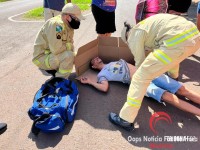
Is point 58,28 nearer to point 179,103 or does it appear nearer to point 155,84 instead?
point 155,84

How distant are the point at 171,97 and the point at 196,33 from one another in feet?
3.02

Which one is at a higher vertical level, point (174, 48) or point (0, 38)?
point (174, 48)

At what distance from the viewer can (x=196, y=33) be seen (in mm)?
2732

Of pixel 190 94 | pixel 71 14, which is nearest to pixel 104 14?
pixel 71 14

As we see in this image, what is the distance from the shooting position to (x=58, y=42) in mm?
A: 3840

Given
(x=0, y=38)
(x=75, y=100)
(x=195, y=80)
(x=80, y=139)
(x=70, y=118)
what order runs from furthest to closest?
(x=0, y=38) < (x=195, y=80) < (x=75, y=100) < (x=70, y=118) < (x=80, y=139)

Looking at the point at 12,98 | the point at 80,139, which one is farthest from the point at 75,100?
the point at 12,98

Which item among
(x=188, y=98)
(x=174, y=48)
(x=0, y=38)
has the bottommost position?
(x=0, y=38)

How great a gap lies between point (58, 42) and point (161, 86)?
1646mm

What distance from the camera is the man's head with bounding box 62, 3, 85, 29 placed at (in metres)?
3.70

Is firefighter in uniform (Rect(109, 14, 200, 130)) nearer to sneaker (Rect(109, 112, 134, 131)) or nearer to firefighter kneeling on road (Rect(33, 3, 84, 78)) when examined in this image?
sneaker (Rect(109, 112, 134, 131))

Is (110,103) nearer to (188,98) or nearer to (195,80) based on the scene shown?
(188,98)

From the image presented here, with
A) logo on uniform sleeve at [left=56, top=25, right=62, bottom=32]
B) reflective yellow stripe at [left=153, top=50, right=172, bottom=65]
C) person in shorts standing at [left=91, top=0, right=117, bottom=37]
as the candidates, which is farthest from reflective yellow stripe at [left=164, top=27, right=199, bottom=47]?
person in shorts standing at [left=91, top=0, right=117, bottom=37]

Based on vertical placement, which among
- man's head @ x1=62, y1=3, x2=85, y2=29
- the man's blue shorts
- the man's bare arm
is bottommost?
the man's bare arm
